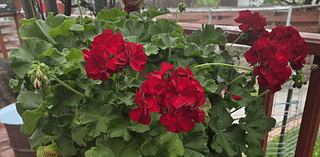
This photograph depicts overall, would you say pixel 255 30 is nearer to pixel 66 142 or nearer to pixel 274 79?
pixel 274 79

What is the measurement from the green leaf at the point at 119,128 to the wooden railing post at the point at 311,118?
735 mm

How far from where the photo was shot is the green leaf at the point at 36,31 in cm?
86

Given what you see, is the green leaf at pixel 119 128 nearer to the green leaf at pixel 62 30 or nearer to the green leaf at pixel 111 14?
the green leaf at pixel 62 30

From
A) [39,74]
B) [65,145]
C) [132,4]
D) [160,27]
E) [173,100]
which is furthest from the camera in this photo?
[132,4]

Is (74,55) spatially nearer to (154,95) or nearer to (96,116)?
(96,116)

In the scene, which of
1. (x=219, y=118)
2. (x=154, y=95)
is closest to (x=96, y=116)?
(x=154, y=95)

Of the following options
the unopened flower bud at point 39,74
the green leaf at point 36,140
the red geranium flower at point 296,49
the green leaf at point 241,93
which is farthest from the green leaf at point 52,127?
the red geranium flower at point 296,49

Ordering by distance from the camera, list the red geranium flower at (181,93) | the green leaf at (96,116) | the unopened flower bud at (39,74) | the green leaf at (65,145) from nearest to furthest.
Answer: the red geranium flower at (181,93), the unopened flower bud at (39,74), the green leaf at (96,116), the green leaf at (65,145)

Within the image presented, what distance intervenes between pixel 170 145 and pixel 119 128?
15cm

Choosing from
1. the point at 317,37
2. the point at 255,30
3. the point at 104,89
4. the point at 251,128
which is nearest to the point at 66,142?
the point at 104,89

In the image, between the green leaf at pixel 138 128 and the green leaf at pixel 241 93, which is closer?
the green leaf at pixel 138 128

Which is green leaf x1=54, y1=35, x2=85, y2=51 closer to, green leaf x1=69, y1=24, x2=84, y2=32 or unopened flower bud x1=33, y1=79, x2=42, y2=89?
green leaf x1=69, y1=24, x2=84, y2=32

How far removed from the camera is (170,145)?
67cm

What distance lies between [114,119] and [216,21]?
352cm
